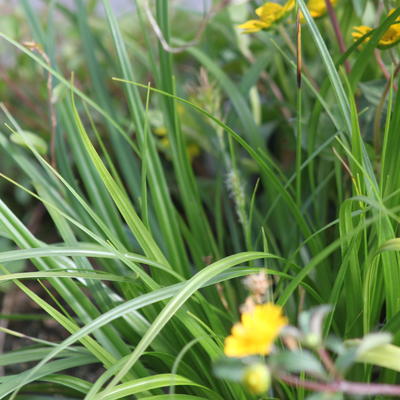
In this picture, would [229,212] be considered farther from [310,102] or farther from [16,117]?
[16,117]

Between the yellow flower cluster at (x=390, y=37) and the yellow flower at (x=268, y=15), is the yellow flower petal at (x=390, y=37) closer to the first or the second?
the yellow flower cluster at (x=390, y=37)

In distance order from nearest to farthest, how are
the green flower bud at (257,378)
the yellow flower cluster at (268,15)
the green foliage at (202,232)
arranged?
the green flower bud at (257,378) < the green foliage at (202,232) < the yellow flower cluster at (268,15)

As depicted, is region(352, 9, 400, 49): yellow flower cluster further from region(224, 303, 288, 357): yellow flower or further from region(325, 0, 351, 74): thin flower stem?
region(224, 303, 288, 357): yellow flower

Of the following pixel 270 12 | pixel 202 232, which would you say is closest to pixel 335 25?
pixel 270 12

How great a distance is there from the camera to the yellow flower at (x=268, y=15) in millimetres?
701

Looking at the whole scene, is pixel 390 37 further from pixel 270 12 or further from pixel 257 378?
pixel 257 378

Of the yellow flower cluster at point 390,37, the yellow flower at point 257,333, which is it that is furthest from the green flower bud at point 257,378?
the yellow flower cluster at point 390,37

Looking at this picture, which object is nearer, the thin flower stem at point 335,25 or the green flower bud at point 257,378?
the green flower bud at point 257,378

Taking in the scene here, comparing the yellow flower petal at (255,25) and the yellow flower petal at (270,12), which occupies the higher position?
the yellow flower petal at (270,12)

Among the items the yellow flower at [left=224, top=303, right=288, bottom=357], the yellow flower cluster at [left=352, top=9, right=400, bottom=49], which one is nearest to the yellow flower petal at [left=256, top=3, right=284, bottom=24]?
the yellow flower cluster at [left=352, top=9, right=400, bottom=49]

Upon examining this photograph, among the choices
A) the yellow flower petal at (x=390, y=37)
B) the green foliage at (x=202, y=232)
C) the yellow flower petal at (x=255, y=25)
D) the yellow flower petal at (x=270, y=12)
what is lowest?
the green foliage at (x=202, y=232)

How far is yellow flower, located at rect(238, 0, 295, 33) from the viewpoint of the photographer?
0.70m

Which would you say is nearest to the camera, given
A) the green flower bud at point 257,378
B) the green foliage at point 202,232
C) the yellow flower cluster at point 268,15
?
the green flower bud at point 257,378

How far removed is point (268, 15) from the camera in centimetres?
71
